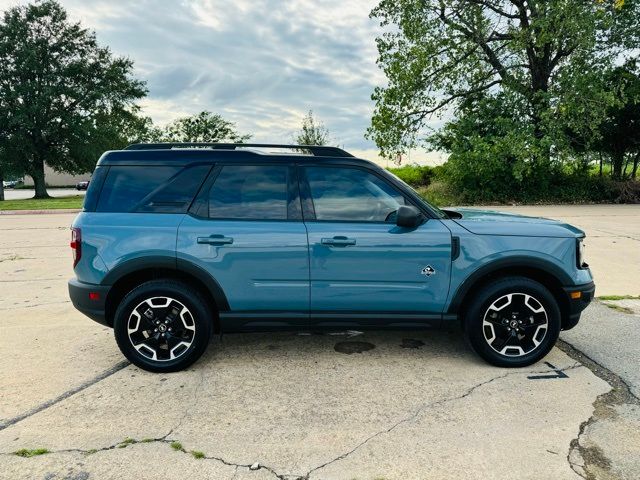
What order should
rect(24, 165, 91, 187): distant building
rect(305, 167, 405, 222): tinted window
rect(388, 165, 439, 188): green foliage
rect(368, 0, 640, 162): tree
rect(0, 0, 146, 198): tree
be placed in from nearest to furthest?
rect(305, 167, 405, 222): tinted window
rect(368, 0, 640, 162): tree
rect(388, 165, 439, 188): green foliage
rect(0, 0, 146, 198): tree
rect(24, 165, 91, 187): distant building

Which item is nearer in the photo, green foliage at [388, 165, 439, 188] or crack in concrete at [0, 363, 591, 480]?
crack in concrete at [0, 363, 591, 480]

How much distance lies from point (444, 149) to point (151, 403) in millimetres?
19917

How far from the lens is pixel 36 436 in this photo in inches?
109

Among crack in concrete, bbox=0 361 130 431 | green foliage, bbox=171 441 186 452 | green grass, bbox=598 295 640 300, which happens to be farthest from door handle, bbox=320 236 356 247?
green grass, bbox=598 295 640 300

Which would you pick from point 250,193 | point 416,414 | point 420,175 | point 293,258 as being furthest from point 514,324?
point 420,175

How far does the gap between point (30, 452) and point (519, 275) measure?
12.0ft

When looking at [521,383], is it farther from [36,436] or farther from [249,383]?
[36,436]

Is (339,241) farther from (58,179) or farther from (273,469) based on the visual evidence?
(58,179)

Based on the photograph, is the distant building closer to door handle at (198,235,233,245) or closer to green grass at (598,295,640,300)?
door handle at (198,235,233,245)

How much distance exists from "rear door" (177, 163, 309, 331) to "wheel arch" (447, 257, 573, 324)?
4.12 ft

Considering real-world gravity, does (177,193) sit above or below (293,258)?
above

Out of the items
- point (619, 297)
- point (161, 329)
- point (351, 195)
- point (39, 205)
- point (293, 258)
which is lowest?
point (619, 297)

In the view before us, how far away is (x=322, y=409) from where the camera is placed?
3.08 metres

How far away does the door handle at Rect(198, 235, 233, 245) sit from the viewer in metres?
3.57
